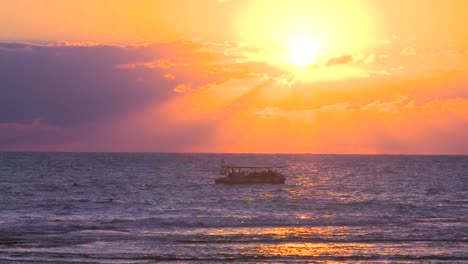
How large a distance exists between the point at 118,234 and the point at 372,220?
1887cm

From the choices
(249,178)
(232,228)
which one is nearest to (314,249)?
(232,228)

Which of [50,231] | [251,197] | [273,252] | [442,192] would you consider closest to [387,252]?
[273,252]

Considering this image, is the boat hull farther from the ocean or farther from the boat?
the ocean

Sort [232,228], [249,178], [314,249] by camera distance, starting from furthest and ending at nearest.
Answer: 1. [249,178]
2. [232,228]
3. [314,249]

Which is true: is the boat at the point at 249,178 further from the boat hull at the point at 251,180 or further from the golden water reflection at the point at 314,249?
the golden water reflection at the point at 314,249

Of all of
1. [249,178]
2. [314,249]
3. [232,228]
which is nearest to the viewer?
[314,249]

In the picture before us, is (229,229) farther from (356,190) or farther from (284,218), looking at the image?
(356,190)

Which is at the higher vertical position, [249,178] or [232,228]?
[249,178]

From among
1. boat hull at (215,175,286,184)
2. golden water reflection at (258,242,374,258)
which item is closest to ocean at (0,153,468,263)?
golden water reflection at (258,242,374,258)

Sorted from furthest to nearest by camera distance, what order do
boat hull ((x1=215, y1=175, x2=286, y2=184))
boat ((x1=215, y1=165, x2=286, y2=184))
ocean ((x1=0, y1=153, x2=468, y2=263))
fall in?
boat ((x1=215, y1=165, x2=286, y2=184))
boat hull ((x1=215, y1=175, x2=286, y2=184))
ocean ((x1=0, y1=153, x2=468, y2=263))

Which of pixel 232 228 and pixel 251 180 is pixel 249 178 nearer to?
pixel 251 180

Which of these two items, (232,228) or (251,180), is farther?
(251,180)

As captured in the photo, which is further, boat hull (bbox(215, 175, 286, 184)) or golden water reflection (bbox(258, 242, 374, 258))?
boat hull (bbox(215, 175, 286, 184))

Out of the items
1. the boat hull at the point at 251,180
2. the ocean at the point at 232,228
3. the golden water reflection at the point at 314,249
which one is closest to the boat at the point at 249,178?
the boat hull at the point at 251,180
